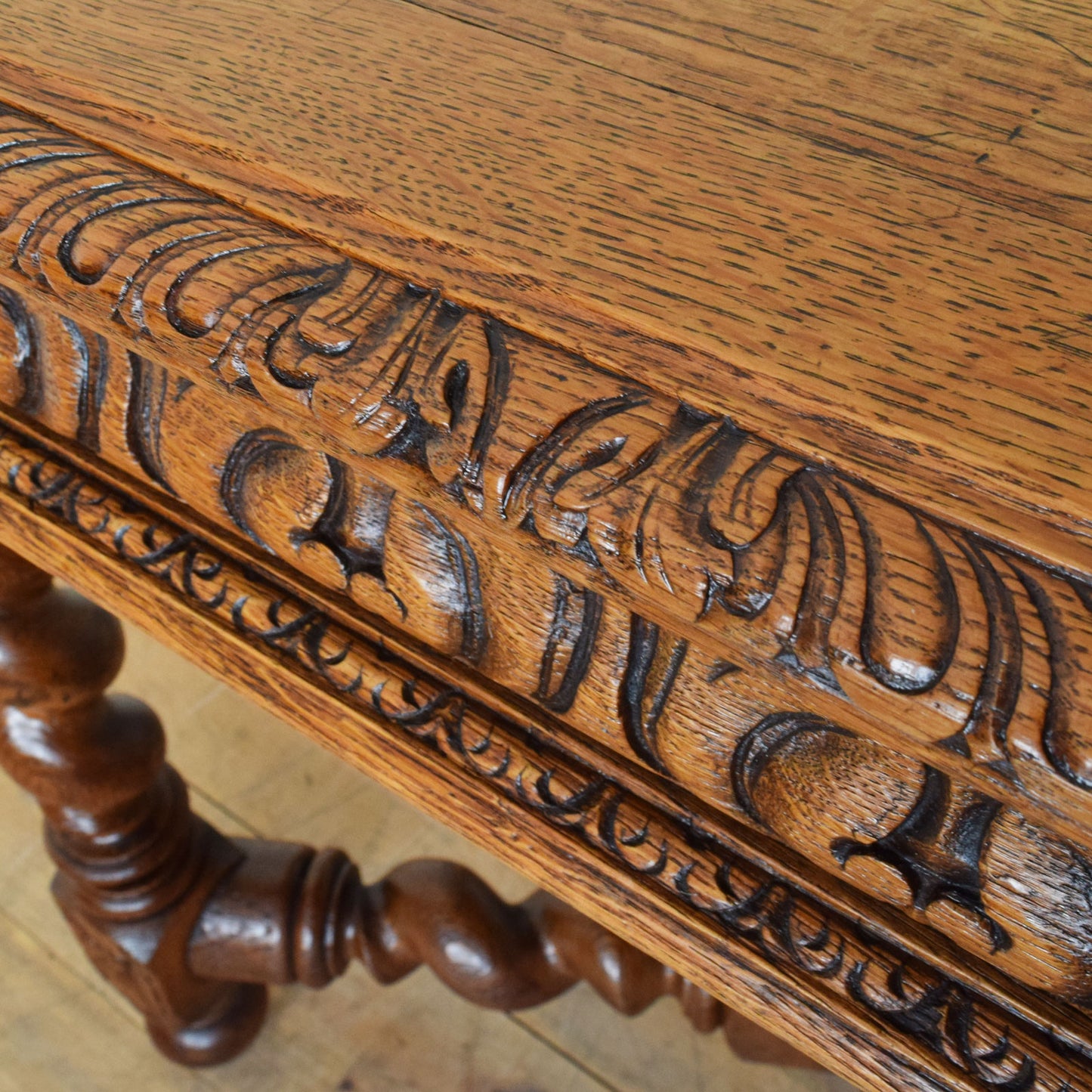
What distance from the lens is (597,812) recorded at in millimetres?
338

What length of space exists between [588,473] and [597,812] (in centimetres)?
12

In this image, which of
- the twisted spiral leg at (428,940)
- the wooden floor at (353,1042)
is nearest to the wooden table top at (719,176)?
the twisted spiral leg at (428,940)

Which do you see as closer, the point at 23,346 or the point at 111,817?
the point at 23,346

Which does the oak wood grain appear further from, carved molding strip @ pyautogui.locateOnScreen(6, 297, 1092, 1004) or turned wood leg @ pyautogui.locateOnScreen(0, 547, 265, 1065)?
turned wood leg @ pyautogui.locateOnScreen(0, 547, 265, 1065)

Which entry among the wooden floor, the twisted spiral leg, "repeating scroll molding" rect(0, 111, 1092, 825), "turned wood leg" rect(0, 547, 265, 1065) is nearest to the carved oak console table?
"repeating scroll molding" rect(0, 111, 1092, 825)

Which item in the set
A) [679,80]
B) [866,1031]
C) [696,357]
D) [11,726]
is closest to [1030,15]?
[679,80]

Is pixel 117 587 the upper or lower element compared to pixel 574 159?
lower

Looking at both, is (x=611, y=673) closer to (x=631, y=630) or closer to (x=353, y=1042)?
(x=631, y=630)

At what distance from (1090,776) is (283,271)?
223 millimetres

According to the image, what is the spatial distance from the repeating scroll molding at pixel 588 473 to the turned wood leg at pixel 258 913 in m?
0.37

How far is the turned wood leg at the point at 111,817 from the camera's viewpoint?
0.60 metres

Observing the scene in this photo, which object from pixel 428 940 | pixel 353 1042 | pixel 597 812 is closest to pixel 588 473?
pixel 597 812

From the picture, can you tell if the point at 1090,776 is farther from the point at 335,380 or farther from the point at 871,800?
the point at 335,380

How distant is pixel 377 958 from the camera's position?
705 millimetres
